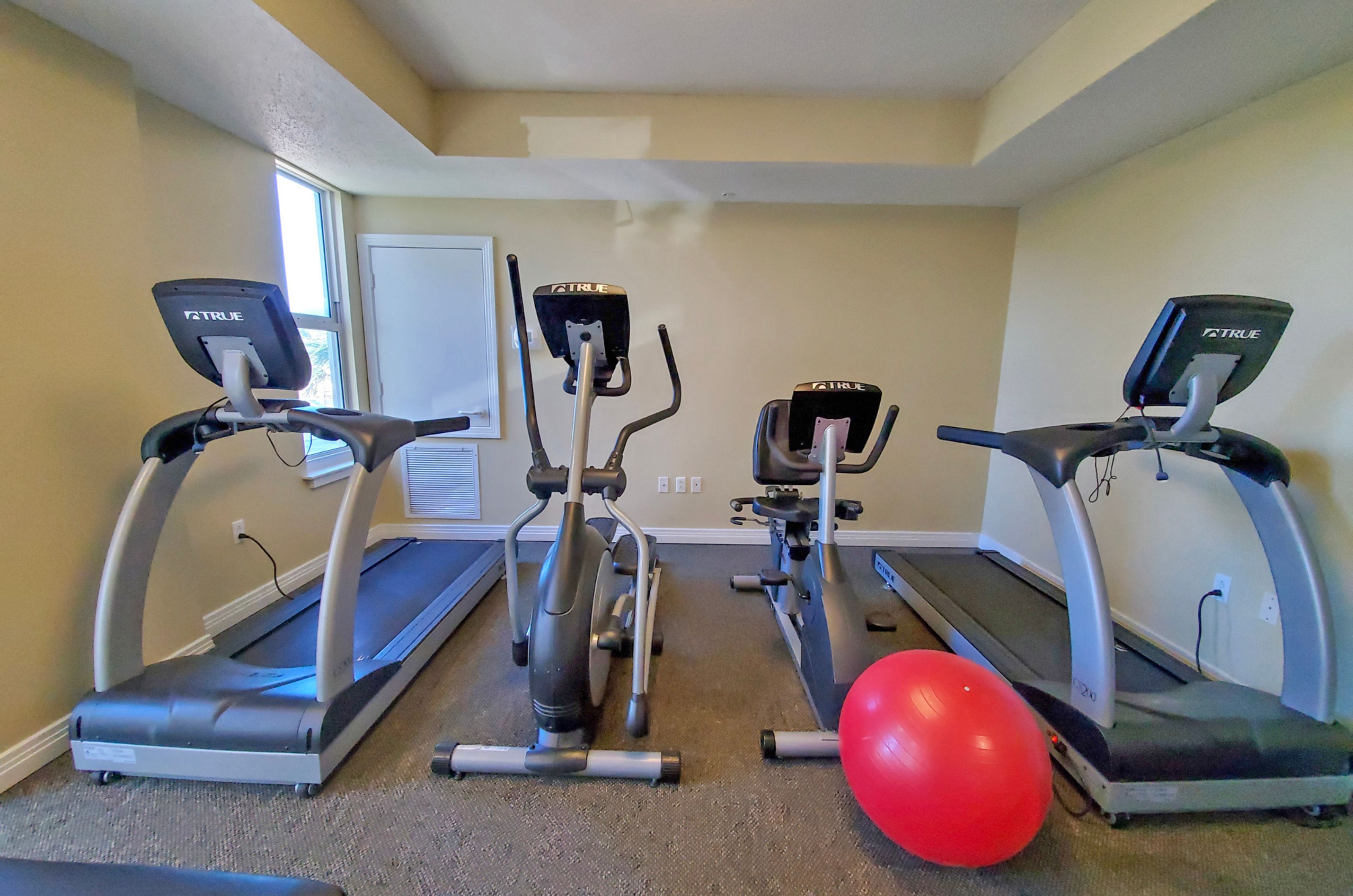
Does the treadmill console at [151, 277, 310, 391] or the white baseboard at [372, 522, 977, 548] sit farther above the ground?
the treadmill console at [151, 277, 310, 391]

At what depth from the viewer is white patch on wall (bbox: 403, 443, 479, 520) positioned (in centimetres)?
344

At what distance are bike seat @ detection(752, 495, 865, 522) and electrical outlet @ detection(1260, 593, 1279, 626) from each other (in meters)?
1.47

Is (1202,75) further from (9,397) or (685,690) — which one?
(9,397)

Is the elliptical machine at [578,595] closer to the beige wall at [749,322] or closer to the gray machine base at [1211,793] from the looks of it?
the gray machine base at [1211,793]

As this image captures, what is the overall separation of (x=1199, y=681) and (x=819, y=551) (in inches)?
54.1

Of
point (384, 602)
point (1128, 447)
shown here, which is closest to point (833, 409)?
point (1128, 447)

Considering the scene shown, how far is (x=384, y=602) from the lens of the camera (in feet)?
8.17

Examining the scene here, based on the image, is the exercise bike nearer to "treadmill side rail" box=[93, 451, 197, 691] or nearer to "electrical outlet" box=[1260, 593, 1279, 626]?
"electrical outlet" box=[1260, 593, 1279, 626]

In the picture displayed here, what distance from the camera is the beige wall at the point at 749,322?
10.5 ft

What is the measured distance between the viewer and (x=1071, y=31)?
192cm

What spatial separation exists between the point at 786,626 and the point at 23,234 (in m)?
3.08

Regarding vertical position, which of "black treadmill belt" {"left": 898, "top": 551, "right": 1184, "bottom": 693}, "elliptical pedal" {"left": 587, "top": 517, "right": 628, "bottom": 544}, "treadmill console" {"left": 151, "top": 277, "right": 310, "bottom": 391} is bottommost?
"black treadmill belt" {"left": 898, "top": 551, "right": 1184, "bottom": 693}

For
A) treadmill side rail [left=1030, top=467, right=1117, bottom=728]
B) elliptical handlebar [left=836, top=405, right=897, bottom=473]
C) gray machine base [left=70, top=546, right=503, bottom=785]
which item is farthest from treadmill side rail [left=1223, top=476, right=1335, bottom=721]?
gray machine base [left=70, top=546, right=503, bottom=785]

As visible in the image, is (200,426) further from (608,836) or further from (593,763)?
(608,836)
